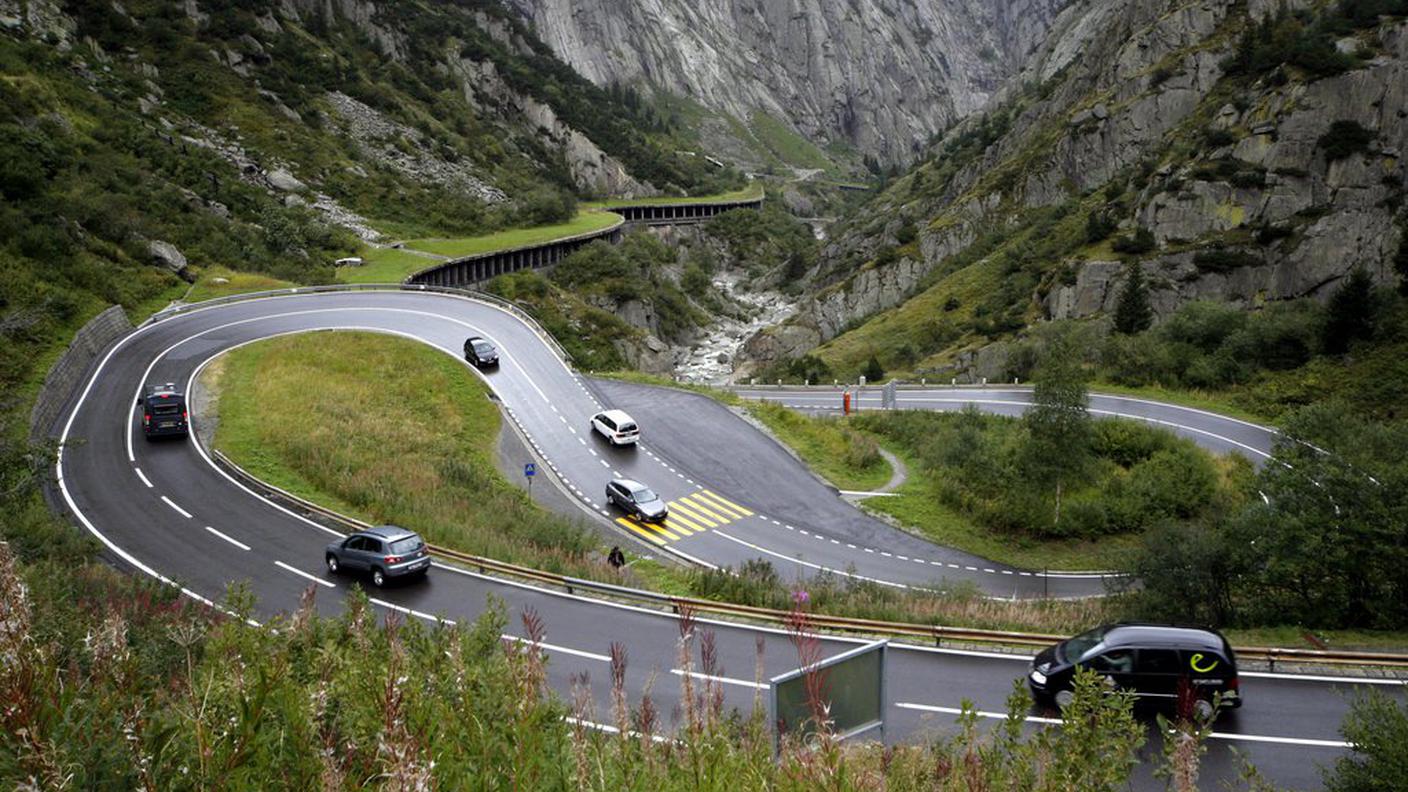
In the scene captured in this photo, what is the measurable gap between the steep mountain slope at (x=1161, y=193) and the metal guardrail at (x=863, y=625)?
38727 mm

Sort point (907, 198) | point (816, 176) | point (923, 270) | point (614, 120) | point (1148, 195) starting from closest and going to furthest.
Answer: point (1148, 195)
point (923, 270)
point (907, 198)
point (614, 120)
point (816, 176)

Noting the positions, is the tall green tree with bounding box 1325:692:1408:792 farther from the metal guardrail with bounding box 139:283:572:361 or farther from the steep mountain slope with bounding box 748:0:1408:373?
the steep mountain slope with bounding box 748:0:1408:373

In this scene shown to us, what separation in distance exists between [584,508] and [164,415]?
15611 mm

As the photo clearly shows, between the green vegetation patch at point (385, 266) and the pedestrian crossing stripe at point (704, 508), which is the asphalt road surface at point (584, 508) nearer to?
the pedestrian crossing stripe at point (704, 508)

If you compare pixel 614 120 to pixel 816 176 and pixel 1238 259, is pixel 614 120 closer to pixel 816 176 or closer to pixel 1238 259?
pixel 816 176

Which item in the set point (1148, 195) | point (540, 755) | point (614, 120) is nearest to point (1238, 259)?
point (1148, 195)

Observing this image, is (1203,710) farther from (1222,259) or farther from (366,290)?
(366,290)

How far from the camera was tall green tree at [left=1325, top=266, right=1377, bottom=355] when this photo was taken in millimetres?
37031

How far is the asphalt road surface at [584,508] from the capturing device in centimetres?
1416

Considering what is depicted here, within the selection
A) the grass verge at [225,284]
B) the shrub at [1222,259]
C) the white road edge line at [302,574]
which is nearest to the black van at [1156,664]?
the white road edge line at [302,574]

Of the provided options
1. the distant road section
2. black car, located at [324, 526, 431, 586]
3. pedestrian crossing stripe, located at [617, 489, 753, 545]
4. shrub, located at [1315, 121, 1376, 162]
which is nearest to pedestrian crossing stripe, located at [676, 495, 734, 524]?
pedestrian crossing stripe, located at [617, 489, 753, 545]

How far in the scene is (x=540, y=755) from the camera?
457 centimetres

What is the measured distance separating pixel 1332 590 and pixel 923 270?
217 feet

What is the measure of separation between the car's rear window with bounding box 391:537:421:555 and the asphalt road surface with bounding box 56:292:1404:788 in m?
0.95
